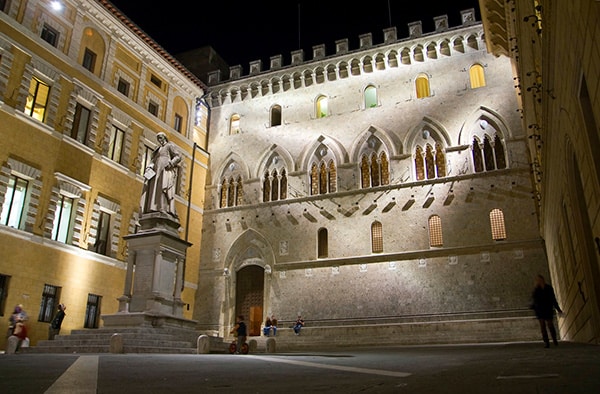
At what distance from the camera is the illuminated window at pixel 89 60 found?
2109 cm

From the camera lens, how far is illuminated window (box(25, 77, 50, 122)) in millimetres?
18094

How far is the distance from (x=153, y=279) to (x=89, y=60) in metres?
12.7

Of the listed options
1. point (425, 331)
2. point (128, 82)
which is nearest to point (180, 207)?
point (128, 82)

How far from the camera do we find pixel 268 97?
2734 cm

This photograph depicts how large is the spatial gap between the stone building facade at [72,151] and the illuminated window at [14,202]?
3cm

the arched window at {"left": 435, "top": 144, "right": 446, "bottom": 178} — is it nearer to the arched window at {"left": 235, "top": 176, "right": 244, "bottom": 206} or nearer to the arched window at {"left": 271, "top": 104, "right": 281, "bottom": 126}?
the arched window at {"left": 271, "top": 104, "right": 281, "bottom": 126}

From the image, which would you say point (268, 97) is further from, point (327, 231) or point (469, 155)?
point (469, 155)

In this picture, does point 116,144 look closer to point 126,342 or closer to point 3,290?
point 3,290

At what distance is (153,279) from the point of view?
520 inches

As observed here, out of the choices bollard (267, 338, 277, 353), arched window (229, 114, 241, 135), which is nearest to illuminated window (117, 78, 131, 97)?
arched window (229, 114, 241, 135)

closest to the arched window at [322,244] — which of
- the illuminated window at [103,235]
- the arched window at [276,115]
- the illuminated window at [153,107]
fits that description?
the arched window at [276,115]

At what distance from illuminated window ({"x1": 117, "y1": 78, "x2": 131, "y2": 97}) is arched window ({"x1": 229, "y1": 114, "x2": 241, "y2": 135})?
6.43 m

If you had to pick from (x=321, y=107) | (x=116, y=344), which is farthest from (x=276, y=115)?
(x=116, y=344)

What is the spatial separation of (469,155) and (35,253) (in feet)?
58.6
